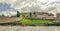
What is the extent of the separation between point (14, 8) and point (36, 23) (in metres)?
0.20

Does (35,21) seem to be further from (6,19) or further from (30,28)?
(6,19)

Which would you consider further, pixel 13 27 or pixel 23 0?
A: pixel 23 0

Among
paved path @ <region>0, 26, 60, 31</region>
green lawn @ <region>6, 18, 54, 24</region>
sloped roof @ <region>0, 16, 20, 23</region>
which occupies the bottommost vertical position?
paved path @ <region>0, 26, 60, 31</region>

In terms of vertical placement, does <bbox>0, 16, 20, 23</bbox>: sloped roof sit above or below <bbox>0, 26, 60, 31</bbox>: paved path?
above

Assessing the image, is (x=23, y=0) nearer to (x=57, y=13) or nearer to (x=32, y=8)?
(x=32, y=8)

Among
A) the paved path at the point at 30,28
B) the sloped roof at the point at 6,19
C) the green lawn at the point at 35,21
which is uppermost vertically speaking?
the sloped roof at the point at 6,19

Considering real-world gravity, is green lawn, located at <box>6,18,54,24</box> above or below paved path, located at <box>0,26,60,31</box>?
above

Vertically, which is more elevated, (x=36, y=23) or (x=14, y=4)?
(x=14, y=4)

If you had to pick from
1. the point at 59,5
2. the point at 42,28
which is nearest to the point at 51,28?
the point at 42,28

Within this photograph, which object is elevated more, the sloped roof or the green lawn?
the sloped roof

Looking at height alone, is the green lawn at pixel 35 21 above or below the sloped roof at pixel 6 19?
below

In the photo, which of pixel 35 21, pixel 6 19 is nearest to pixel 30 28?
pixel 35 21

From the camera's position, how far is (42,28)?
86cm

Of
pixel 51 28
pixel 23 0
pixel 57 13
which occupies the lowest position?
pixel 51 28
